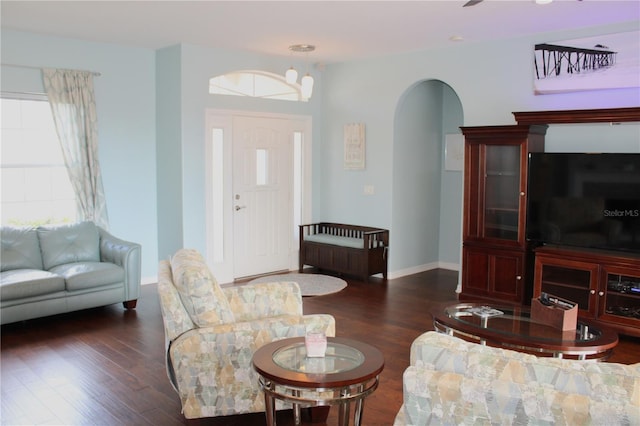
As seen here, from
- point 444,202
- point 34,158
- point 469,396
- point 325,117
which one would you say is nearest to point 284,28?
point 325,117

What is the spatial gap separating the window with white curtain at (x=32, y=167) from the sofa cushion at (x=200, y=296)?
3540mm

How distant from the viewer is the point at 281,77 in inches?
289

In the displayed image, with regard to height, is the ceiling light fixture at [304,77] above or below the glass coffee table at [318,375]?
above

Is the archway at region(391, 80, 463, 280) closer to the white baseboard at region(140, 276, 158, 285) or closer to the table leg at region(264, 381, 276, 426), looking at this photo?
the white baseboard at region(140, 276, 158, 285)

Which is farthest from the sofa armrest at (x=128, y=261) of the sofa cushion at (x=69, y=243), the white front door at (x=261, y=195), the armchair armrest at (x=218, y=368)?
the armchair armrest at (x=218, y=368)

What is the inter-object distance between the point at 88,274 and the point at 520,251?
4.06 meters

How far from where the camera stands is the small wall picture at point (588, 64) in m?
5.18

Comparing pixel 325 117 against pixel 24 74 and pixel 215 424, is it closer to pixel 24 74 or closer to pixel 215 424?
pixel 24 74

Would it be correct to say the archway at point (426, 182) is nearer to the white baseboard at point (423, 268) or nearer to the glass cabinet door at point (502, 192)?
the white baseboard at point (423, 268)

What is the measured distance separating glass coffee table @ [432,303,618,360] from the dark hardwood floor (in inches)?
21.3

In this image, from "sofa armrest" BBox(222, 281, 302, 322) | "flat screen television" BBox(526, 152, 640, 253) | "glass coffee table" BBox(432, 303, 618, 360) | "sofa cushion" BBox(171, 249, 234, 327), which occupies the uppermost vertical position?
"flat screen television" BBox(526, 152, 640, 253)

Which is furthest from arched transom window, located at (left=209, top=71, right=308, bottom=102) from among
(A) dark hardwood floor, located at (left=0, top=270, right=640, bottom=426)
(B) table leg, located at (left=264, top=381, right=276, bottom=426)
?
(B) table leg, located at (left=264, top=381, right=276, bottom=426)

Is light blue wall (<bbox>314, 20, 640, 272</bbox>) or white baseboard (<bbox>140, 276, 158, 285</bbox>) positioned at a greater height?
light blue wall (<bbox>314, 20, 640, 272</bbox>)

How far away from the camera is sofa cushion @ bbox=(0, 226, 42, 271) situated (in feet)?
17.3
